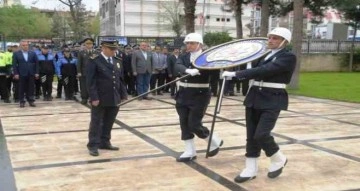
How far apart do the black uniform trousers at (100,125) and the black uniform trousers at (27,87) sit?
596 centimetres

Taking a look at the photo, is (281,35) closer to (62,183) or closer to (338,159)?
(338,159)

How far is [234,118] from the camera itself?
10.5 metres

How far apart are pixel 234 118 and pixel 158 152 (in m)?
3.69

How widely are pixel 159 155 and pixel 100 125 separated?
994mm

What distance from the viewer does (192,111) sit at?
6.30 m

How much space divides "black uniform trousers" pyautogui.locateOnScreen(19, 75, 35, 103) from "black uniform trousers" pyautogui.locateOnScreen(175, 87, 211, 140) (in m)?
7.27

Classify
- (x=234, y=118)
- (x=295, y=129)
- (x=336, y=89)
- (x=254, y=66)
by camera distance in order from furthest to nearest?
(x=336, y=89), (x=234, y=118), (x=295, y=129), (x=254, y=66)

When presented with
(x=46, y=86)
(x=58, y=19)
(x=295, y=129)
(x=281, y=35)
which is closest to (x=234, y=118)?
(x=295, y=129)

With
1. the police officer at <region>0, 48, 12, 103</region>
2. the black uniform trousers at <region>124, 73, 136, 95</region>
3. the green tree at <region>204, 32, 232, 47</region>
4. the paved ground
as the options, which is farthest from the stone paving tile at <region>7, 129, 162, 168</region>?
the green tree at <region>204, 32, 232, 47</region>

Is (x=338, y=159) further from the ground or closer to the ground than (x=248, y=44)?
closer to the ground

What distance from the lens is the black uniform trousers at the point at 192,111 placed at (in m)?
6.31

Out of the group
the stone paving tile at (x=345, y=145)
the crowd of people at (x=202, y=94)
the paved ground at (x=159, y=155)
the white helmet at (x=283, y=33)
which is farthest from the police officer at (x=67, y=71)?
the white helmet at (x=283, y=33)

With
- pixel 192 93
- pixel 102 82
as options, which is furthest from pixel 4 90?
pixel 192 93

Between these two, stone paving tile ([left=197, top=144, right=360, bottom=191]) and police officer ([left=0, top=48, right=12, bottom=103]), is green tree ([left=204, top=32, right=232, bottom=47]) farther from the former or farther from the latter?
stone paving tile ([left=197, top=144, right=360, bottom=191])
